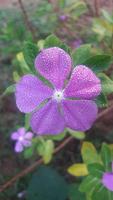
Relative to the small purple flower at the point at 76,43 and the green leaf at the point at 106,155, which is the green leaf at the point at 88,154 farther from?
the small purple flower at the point at 76,43

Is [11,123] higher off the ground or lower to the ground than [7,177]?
higher

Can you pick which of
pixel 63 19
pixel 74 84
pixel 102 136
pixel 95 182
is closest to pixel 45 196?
pixel 102 136

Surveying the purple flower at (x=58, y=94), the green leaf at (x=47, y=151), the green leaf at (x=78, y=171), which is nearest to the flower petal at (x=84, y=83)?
the purple flower at (x=58, y=94)

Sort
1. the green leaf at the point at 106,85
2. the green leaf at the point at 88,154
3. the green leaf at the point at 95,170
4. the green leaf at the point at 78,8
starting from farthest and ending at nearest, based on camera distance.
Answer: the green leaf at the point at 78,8
the green leaf at the point at 88,154
the green leaf at the point at 95,170
the green leaf at the point at 106,85

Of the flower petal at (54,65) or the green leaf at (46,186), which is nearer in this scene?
the flower petal at (54,65)

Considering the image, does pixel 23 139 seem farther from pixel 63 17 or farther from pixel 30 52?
pixel 30 52

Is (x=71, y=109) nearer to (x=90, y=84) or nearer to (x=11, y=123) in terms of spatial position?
(x=90, y=84)

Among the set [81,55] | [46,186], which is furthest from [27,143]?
[81,55]
